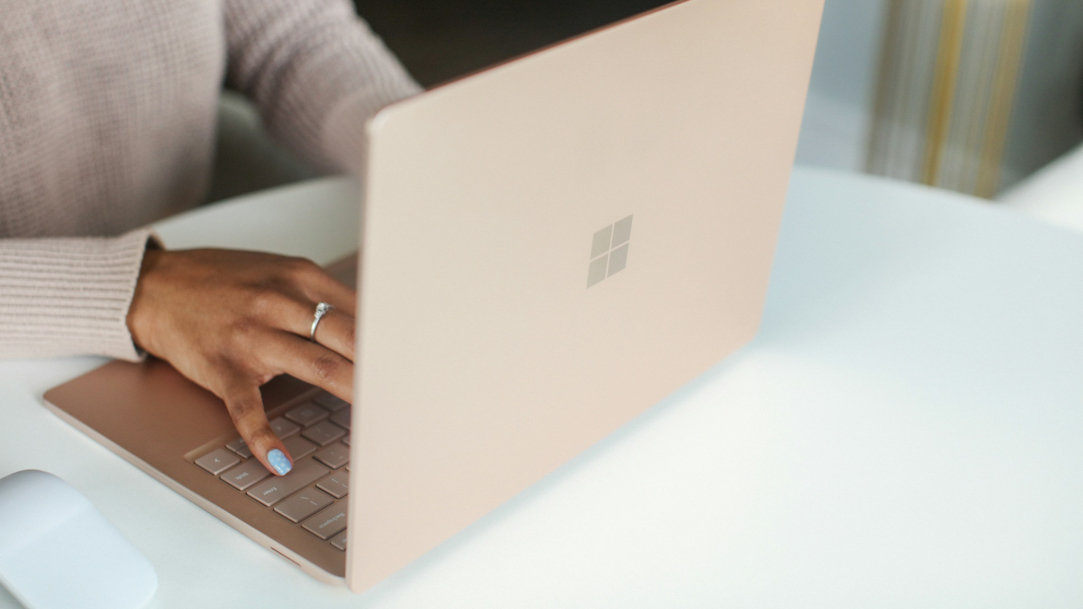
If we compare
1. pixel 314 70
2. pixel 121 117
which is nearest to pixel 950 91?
pixel 314 70

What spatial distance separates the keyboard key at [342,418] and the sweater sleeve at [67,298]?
6.7 inches

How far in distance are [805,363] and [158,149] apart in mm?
763

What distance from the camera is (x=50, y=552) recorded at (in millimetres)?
487

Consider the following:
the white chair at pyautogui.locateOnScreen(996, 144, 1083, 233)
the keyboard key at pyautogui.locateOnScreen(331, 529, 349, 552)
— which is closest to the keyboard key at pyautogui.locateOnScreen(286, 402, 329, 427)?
the keyboard key at pyautogui.locateOnScreen(331, 529, 349, 552)

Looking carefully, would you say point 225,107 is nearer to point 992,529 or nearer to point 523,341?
point 523,341

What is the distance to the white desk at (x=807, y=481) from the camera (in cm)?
53

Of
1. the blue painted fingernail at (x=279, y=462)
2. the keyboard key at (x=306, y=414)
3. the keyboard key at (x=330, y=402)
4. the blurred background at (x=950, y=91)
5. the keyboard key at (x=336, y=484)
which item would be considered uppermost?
the blue painted fingernail at (x=279, y=462)

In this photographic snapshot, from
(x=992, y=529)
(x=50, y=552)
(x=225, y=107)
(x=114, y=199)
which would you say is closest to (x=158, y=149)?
(x=114, y=199)

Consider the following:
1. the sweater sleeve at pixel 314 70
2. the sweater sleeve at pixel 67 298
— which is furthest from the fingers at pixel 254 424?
the sweater sleeve at pixel 314 70

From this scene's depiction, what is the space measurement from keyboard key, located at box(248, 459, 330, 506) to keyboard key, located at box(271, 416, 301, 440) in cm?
3

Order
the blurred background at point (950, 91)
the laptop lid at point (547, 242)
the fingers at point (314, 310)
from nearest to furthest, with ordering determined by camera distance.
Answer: the laptop lid at point (547, 242) → the fingers at point (314, 310) → the blurred background at point (950, 91)

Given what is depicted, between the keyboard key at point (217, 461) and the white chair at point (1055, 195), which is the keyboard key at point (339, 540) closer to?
the keyboard key at point (217, 461)

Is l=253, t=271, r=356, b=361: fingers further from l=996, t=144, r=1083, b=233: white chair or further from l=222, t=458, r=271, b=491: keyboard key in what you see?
l=996, t=144, r=1083, b=233: white chair

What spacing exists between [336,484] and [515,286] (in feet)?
0.62
